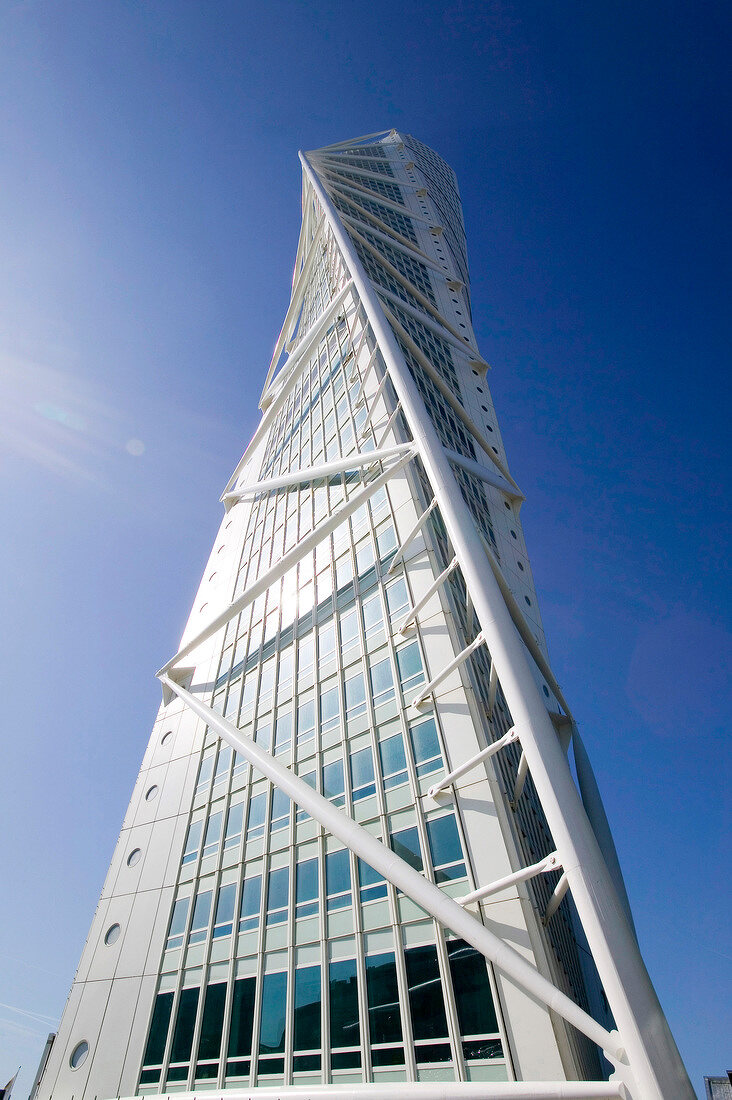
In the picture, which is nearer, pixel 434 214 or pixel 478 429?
pixel 478 429

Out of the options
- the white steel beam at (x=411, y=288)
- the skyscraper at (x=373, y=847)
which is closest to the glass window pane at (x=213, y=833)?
the skyscraper at (x=373, y=847)

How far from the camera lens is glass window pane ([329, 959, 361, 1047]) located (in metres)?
12.7

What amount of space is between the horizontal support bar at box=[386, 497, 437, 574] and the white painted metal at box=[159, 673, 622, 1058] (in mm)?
8143

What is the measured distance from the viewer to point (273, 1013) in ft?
47.1

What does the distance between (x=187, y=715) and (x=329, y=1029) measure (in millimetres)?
16567

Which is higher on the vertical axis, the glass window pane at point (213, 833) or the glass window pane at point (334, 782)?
the glass window pane at point (213, 833)

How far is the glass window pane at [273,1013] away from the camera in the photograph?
13.9 m

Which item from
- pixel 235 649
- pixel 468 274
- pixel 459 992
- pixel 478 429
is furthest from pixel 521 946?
pixel 468 274

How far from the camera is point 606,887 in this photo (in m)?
9.52

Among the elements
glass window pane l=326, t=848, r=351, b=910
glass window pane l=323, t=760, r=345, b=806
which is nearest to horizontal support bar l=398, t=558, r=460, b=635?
glass window pane l=323, t=760, r=345, b=806

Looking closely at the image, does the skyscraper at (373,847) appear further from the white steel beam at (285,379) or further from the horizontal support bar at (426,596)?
the white steel beam at (285,379)

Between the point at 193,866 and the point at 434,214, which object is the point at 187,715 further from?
the point at 434,214

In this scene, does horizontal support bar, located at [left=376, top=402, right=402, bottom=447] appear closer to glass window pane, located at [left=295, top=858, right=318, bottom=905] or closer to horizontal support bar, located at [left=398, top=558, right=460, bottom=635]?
horizontal support bar, located at [left=398, top=558, right=460, bottom=635]

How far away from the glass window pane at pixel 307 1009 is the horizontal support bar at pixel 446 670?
6.84 meters
